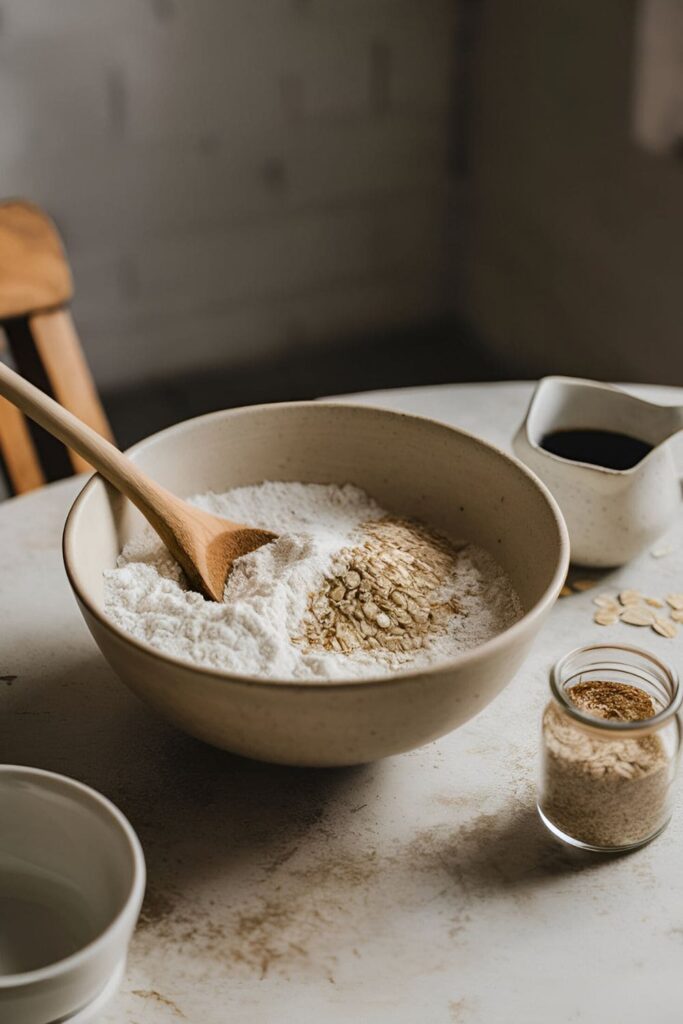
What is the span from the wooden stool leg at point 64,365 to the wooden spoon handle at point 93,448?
1.53 ft

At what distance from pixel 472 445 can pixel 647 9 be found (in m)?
1.81

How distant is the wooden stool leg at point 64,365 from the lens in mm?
1309

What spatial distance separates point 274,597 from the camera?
30.7 inches

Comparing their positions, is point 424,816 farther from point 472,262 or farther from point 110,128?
point 472,262

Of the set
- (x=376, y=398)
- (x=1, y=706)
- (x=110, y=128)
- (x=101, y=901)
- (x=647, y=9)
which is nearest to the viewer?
(x=101, y=901)

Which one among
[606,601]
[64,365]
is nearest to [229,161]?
[64,365]

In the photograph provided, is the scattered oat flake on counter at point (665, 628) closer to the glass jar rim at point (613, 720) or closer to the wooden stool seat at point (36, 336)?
the glass jar rim at point (613, 720)

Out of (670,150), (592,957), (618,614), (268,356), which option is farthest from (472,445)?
(268,356)

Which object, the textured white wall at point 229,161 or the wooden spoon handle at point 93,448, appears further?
the textured white wall at point 229,161

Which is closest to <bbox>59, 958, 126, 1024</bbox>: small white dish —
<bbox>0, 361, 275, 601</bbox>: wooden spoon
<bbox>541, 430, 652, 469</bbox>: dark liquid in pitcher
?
<bbox>0, 361, 275, 601</bbox>: wooden spoon

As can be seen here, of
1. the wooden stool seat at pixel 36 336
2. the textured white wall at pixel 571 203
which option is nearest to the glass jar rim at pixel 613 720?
the wooden stool seat at pixel 36 336

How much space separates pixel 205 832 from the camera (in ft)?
2.42

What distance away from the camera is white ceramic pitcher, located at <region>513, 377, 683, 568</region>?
0.95 metres

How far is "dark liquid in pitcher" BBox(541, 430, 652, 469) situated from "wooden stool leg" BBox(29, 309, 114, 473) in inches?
22.2
